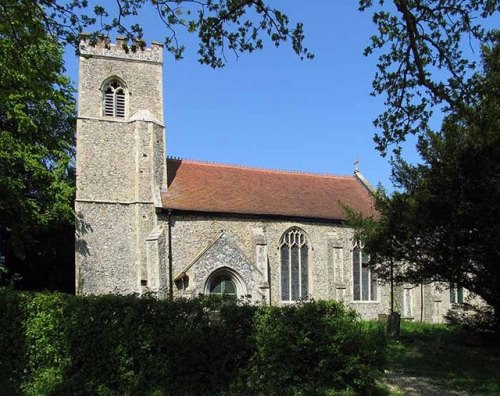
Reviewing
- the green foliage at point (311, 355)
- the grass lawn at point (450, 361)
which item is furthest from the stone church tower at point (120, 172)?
the green foliage at point (311, 355)

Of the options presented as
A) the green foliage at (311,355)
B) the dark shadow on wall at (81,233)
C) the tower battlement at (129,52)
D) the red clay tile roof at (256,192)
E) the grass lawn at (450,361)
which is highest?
the tower battlement at (129,52)

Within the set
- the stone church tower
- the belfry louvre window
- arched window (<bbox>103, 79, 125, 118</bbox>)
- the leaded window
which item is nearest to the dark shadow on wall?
the stone church tower

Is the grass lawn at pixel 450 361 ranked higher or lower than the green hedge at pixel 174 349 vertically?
lower

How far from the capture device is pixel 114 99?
77.6 feet

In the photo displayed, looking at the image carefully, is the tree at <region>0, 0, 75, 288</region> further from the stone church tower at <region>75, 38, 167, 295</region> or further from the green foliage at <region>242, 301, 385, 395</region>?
the green foliage at <region>242, 301, 385, 395</region>

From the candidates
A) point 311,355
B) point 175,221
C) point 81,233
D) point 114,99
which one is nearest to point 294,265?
point 175,221

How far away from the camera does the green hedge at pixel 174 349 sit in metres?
8.48

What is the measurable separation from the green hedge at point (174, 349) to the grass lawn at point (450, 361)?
250 cm

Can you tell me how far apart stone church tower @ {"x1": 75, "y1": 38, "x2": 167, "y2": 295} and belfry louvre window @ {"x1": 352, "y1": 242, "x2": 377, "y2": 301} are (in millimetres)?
9703

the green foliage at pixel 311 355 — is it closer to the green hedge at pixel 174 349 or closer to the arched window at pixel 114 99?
the green hedge at pixel 174 349

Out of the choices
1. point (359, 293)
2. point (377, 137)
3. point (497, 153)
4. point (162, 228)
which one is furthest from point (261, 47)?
point (359, 293)

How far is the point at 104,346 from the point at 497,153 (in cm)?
854

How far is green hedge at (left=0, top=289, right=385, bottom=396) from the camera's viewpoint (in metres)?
8.48

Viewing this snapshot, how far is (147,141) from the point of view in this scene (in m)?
23.1
